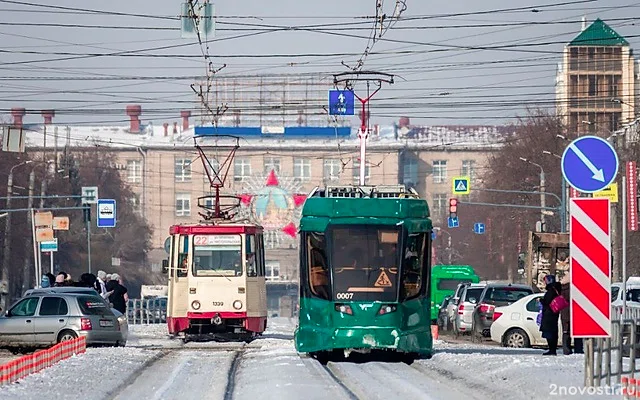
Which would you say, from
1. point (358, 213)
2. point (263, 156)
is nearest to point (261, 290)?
point (358, 213)

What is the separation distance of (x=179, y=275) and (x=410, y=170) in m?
115

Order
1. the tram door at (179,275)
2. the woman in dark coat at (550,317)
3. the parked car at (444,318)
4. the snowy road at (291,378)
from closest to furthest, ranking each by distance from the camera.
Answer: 1. the snowy road at (291,378)
2. the woman in dark coat at (550,317)
3. the tram door at (179,275)
4. the parked car at (444,318)

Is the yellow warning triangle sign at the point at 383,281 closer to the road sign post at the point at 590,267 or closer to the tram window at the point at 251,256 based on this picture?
the road sign post at the point at 590,267

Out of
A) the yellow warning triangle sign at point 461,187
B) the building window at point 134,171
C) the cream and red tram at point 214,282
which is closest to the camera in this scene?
the cream and red tram at point 214,282

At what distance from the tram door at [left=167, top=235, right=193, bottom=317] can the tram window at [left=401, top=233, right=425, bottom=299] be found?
12.1 m

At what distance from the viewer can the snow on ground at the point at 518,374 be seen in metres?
18.1

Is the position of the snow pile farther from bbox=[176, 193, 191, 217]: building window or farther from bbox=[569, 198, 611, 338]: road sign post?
bbox=[176, 193, 191, 217]: building window

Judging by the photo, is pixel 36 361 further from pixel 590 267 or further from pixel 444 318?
pixel 444 318

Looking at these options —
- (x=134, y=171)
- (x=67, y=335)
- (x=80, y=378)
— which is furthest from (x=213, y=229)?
(x=134, y=171)

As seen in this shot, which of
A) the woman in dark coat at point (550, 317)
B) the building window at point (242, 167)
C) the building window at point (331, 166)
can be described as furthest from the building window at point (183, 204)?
the woman in dark coat at point (550, 317)

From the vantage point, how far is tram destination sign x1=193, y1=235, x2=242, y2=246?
3612 centimetres

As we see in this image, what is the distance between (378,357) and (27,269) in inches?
1798

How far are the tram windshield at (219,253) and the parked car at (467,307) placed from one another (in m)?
7.93

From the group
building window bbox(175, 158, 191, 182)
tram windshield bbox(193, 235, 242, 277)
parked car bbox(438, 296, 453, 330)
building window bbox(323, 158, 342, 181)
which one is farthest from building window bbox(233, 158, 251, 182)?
tram windshield bbox(193, 235, 242, 277)
